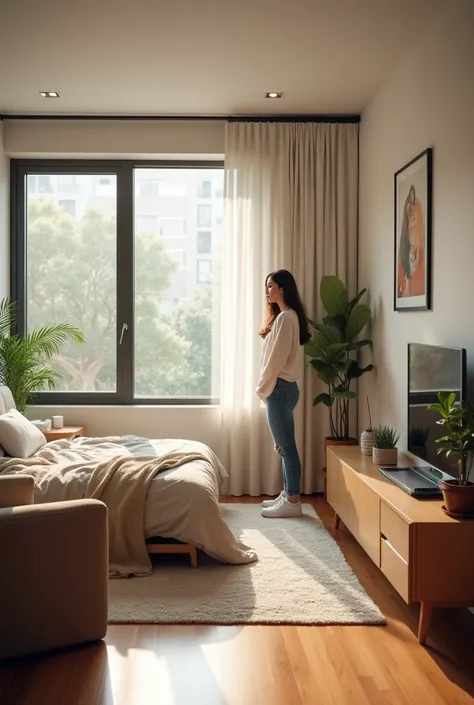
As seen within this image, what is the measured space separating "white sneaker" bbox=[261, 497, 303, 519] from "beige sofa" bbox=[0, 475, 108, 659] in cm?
208

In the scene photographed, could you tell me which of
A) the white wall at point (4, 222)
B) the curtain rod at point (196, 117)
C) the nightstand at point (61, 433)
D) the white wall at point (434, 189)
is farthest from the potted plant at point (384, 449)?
the white wall at point (4, 222)

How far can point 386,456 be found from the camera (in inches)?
156

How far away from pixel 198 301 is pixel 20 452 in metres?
2.16

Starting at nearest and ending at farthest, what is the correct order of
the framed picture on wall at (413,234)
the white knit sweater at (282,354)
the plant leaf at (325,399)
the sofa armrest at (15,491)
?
the sofa armrest at (15,491), the framed picture on wall at (413,234), the white knit sweater at (282,354), the plant leaf at (325,399)

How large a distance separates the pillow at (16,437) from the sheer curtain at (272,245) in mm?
1654

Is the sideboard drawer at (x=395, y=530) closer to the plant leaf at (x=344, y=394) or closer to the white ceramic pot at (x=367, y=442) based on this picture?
the white ceramic pot at (x=367, y=442)

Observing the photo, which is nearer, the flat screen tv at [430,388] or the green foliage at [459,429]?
the green foliage at [459,429]

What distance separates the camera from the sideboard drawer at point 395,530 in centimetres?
288

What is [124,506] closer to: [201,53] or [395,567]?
[395,567]

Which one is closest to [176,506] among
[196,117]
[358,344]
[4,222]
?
[358,344]

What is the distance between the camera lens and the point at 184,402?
582 centimetres

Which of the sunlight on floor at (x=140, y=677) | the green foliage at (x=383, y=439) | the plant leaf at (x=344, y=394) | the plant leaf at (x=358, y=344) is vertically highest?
the plant leaf at (x=358, y=344)

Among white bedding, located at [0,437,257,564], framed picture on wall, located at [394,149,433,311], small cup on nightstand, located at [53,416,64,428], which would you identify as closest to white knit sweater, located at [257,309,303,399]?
framed picture on wall, located at [394,149,433,311]

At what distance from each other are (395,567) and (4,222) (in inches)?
160
